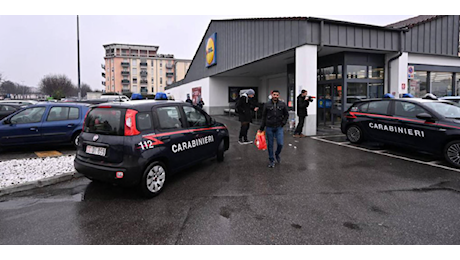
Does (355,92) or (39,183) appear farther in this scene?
(355,92)

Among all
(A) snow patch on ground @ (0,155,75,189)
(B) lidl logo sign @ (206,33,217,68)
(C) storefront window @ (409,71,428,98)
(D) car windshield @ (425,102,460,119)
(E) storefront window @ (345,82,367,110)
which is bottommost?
(A) snow patch on ground @ (0,155,75,189)

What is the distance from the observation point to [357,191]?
4457 mm

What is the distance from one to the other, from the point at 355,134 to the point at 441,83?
31.1 ft

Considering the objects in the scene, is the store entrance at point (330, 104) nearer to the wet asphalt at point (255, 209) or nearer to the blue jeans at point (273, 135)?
the wet asphalt at point (255, 209)

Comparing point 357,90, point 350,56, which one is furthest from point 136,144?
point 357,90

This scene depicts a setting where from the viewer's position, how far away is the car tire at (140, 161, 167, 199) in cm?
412

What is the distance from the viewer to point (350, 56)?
38.3 feet

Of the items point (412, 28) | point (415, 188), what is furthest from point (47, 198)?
point (412, 28)

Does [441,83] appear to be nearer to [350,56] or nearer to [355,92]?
[355,92]

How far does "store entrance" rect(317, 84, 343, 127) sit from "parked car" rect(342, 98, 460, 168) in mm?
3851

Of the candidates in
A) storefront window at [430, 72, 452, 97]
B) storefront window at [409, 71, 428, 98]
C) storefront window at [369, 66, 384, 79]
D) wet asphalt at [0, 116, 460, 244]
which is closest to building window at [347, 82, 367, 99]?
storefront window at [369, 66, 384, 79]

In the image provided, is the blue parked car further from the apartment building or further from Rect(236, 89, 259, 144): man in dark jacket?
the apartment building

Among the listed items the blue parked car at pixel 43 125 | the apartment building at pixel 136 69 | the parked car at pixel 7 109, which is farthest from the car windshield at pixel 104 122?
the apartment building at pixel 136 69

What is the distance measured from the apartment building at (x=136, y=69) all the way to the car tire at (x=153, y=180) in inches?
3206
